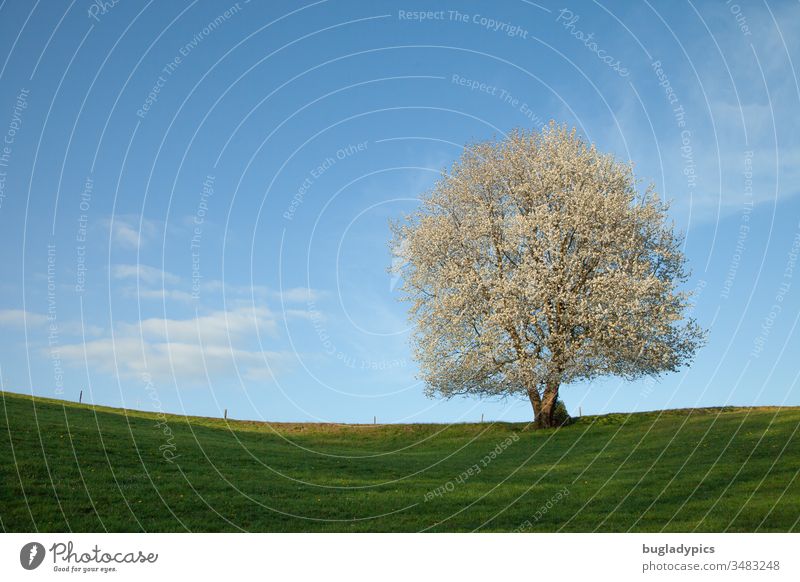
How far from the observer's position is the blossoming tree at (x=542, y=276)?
38594 mm

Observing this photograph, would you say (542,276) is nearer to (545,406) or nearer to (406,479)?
(545,406)

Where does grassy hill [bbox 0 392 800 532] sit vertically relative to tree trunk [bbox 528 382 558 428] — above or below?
below

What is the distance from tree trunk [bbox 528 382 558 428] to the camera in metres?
41.8

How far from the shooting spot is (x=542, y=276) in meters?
38.7

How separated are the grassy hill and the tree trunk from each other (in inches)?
56.8

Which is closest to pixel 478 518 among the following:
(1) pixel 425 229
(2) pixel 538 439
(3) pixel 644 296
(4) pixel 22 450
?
(4) pixel 22 450

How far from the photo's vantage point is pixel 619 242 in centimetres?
3997

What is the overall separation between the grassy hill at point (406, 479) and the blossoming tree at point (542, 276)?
4362 millimetres

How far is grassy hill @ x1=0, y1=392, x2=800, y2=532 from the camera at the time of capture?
18203 millimetres

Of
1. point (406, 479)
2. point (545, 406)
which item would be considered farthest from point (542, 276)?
point (406, 479)

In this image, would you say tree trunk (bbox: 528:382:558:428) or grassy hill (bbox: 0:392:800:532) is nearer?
grassy hill (bbox: 0:392:800:532)

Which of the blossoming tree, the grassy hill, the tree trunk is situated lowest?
the grassy hill

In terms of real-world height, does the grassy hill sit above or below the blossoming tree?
below
